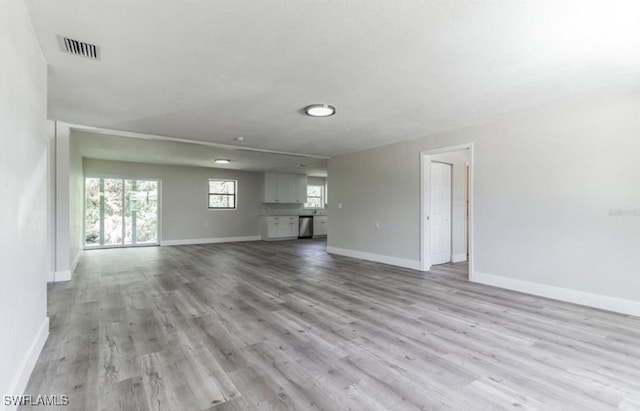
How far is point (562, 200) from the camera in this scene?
12.0 feet

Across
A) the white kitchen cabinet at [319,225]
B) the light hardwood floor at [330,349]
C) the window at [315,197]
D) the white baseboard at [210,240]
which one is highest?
the window at [315,197]

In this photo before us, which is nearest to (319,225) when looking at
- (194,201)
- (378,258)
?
(194,201)

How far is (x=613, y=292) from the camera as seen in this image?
330 cm

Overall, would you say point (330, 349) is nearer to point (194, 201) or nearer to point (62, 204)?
point (62, 204)

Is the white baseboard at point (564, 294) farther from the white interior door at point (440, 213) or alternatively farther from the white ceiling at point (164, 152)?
the white ceiling at point (164, 152)

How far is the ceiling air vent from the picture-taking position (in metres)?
2.30

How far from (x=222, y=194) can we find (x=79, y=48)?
778 cm

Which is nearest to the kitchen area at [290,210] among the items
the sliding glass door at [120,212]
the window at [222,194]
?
the window at [222,194]

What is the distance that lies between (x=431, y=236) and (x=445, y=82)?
10.8ft

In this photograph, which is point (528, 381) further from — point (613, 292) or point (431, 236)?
point (431, 236)

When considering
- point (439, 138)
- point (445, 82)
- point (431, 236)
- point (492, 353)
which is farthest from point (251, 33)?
point (431, 236)

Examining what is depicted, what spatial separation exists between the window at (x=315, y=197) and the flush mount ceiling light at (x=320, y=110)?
26.8ft

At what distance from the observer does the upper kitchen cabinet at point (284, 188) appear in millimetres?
10484

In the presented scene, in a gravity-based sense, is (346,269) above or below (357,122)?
below
